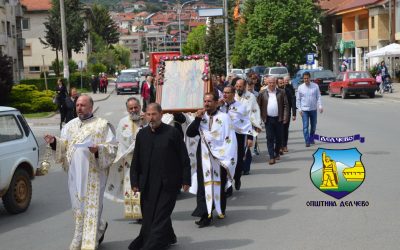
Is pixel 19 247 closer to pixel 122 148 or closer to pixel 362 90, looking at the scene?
pixel 122 148

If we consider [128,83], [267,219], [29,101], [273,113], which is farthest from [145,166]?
[128,83]

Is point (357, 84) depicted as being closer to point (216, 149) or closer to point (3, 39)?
point (216, 149)

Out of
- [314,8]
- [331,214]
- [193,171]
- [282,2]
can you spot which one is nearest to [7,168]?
[193,171]

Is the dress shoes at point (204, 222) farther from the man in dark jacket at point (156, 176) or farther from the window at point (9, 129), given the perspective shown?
the window at point (9, 129)

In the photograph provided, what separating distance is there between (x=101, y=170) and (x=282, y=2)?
53824mm

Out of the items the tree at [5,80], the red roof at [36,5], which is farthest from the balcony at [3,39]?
the red roof at [36,5]

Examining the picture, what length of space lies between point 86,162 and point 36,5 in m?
80.3

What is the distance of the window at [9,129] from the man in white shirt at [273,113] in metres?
5.23

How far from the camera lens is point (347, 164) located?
30.4 ft

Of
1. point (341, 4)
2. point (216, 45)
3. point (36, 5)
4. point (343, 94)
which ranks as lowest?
point (343, 94)

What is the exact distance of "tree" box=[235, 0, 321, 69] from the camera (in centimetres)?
5884

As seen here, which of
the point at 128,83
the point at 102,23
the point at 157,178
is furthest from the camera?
the point at 102,23

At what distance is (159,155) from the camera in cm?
709

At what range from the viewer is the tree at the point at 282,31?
58.8m
